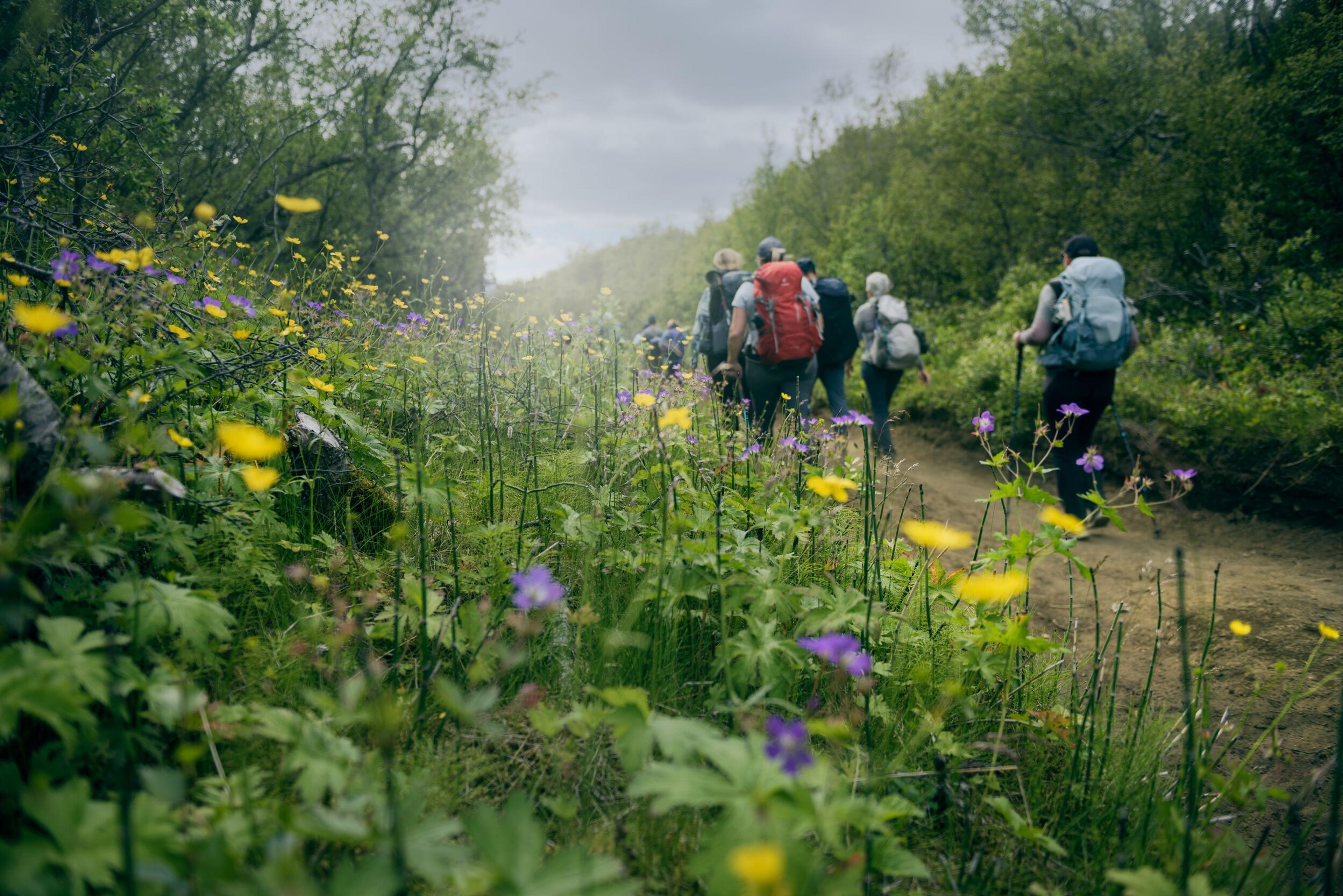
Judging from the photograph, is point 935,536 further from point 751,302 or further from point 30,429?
point 751,302

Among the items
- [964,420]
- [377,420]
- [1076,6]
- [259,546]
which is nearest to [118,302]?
[259,546]

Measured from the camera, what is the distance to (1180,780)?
5.43 feet

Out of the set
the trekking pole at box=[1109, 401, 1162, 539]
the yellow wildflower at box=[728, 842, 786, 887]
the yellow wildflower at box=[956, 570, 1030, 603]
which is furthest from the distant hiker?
the yellow wildflower at box=[728, 842, 786, 887]

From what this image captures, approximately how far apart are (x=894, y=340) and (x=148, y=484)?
659cm

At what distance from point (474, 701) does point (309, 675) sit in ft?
3.23

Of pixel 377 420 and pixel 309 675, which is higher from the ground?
pixel 377 420

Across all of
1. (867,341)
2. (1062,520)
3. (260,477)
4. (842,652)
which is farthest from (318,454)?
(867,341)

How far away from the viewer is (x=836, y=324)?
6.34m

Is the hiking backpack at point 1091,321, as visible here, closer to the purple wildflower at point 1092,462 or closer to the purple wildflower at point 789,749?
the purple wildflower at point 1092,462

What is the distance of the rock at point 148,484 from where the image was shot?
4.48ft

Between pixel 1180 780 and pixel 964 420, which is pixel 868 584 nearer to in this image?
pixel 1180 780

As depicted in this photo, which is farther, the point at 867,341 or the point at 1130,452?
the point at 867,341

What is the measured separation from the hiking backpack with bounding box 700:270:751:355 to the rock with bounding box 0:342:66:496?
5612mm

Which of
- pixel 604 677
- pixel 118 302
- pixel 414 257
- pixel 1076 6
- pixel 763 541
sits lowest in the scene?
pixel 604 677
